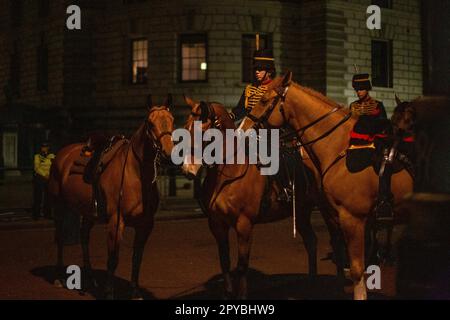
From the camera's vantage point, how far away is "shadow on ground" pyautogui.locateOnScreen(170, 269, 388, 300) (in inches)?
293

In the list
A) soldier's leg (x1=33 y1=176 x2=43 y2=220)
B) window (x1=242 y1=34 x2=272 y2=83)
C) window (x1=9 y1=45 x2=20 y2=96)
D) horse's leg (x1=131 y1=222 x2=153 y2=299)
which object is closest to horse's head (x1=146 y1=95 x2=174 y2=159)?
horse's leg (x1=131 y1=222 x2=153 y2=299)

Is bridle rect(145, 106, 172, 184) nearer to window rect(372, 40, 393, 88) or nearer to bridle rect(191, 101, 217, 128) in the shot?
bridle rect(191, 101, 217, 128)

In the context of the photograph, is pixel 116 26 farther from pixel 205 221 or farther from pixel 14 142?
pixel 205 221

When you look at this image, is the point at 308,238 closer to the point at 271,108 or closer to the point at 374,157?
the point at 374,157

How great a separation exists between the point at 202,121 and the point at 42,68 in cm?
2889

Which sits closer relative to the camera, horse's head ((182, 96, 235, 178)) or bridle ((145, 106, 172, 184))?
horse's head ((182, 96, 235, 178))

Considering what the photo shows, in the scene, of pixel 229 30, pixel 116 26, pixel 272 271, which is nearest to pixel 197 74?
pixel 229 30

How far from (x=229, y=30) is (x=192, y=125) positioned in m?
21.4

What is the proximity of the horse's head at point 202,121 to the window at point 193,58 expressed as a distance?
69.5 feet

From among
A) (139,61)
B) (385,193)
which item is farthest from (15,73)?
(385,193)

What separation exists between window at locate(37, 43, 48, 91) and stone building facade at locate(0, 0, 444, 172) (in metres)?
0.73

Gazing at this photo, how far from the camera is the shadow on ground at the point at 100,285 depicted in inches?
299

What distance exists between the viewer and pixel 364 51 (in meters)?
29.1

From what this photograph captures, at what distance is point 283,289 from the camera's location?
7.95 metres
